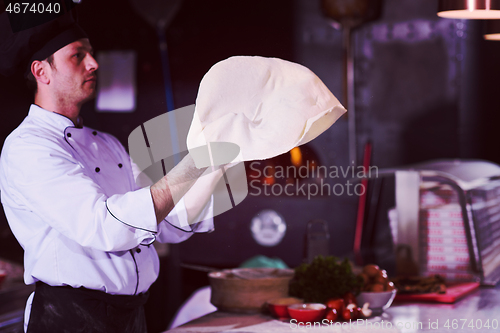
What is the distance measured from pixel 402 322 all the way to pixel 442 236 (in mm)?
707

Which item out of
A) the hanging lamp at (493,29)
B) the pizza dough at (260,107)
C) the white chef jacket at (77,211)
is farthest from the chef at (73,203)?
the hanging lamp at (493,29)

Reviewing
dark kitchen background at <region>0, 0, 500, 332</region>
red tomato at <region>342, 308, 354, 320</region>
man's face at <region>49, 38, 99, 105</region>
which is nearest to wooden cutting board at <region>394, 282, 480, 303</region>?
red tomato at <region>342, 308, 354, 320</region>

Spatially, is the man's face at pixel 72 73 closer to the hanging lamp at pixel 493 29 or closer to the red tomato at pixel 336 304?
the red tomato at pixel 336 304

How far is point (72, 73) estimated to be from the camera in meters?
1.60

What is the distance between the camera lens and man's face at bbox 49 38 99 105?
5.23ft

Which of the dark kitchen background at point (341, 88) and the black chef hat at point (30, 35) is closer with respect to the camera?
the black chef hat at point (30, 35)

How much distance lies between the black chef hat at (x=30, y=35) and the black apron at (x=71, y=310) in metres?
0.64

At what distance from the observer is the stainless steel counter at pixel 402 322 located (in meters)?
1.72

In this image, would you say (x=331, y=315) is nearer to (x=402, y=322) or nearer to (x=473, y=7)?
(x=402, y=322)

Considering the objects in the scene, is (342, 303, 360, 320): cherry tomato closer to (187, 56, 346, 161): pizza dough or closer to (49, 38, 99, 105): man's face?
(187, 56, 346, 161): pizza dough

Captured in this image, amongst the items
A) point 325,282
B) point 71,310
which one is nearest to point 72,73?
point 71,310

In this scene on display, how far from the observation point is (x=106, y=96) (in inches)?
152

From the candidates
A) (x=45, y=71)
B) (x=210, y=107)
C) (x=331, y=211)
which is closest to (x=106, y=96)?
(x=331, y=211)

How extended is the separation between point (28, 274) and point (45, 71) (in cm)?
58
